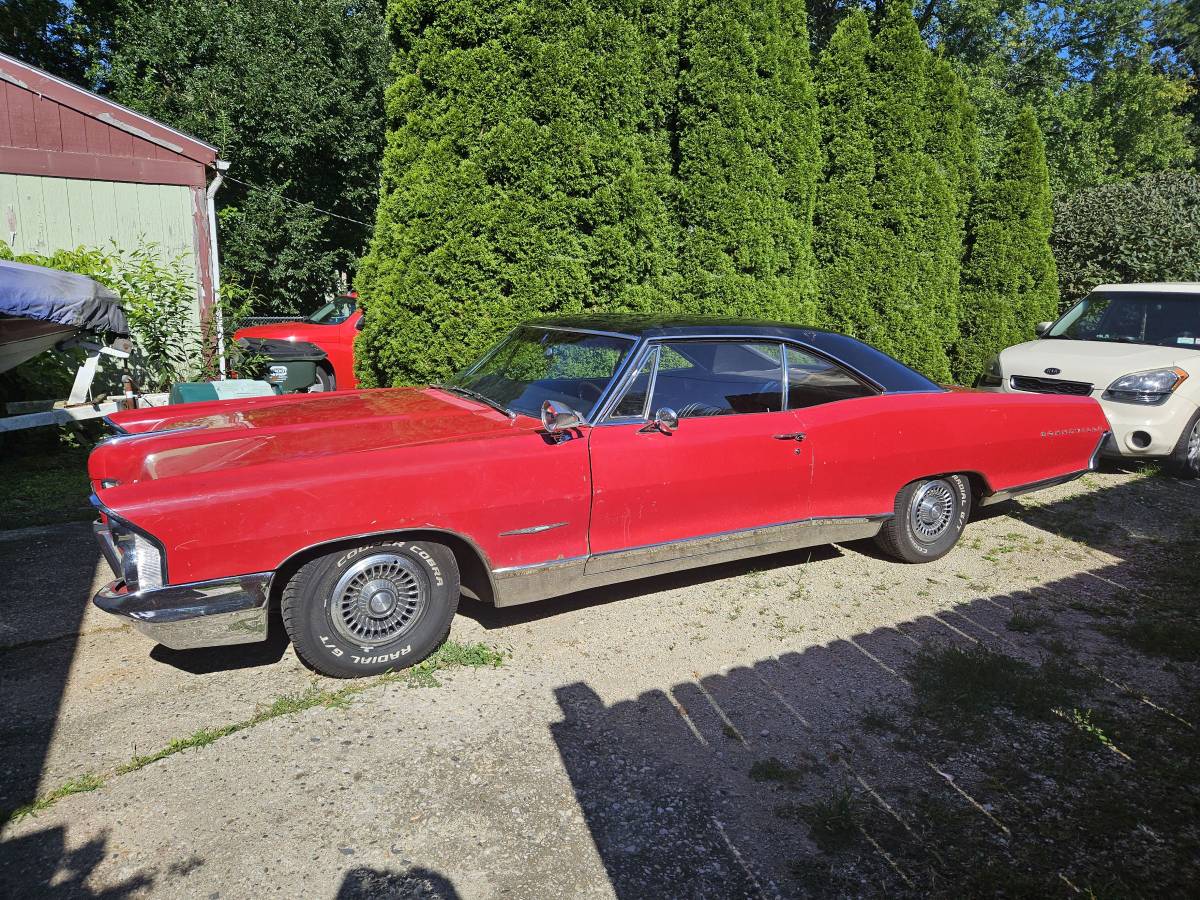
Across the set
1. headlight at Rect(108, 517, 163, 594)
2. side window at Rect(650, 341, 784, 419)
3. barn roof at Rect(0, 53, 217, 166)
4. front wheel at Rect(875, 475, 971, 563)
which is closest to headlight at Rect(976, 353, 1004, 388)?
front wheel at Rect(875, 475, 971, 563)

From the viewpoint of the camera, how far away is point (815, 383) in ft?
15.5

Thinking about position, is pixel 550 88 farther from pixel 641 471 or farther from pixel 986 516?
pixel 986 516

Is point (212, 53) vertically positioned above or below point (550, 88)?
above

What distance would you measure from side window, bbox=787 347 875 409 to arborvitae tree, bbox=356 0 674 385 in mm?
3034

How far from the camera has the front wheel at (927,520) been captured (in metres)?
5.03

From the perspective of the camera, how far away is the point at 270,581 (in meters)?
3.23

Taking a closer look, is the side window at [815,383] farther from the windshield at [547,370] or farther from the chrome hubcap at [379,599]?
the chrome hubcap at [379,599]

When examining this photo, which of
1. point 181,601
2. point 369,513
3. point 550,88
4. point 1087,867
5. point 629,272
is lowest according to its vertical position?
point 1087,867

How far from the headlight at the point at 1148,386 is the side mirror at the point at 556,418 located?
593cm

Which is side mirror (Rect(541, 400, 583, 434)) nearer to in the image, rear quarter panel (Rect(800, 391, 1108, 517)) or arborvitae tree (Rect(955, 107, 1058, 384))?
rear quarter panel (Rect(800, 391, 1108, 517))

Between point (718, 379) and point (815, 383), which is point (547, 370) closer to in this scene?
point (718, 379)

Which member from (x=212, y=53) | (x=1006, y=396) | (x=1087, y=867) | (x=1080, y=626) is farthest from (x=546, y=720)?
(x=212, y=53)

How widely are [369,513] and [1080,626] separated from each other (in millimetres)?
3751

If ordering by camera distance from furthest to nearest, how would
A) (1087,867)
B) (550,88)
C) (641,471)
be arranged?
(550,88) → (641,471) → (1087,867)
